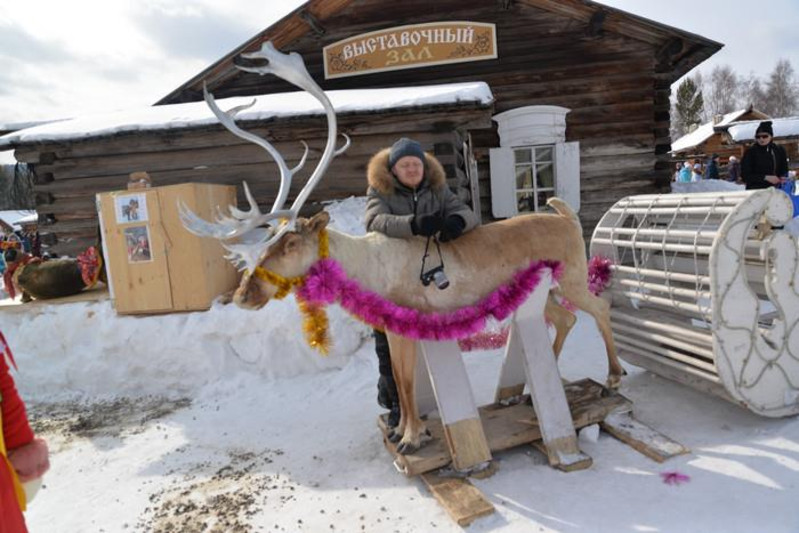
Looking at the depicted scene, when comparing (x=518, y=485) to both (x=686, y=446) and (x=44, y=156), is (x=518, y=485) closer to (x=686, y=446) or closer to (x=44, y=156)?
(x=686, y=446)

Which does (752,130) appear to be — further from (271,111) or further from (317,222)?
(317,222)

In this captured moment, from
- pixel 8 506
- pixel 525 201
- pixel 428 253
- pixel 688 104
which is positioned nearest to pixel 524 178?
pixel 525 201

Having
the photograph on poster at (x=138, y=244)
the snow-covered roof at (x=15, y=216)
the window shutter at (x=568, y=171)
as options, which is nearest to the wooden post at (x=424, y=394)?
the photograph on poster at (x=138, y=244)

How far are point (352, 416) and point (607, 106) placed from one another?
6.44m

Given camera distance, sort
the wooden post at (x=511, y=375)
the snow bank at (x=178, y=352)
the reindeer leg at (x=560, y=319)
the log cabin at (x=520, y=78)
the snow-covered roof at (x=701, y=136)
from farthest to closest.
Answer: the snow-covered roof at (x=701, y=136), the log cabin at (x=520, y=78), the snow bank at (x=178, y=352), the reindeer leg at (x=560, y=319), the wooden post at (x=511, y=375)

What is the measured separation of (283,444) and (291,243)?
1.76 metres

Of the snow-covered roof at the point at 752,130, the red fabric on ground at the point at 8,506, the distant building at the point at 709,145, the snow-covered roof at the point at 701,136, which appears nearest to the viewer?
the red fabric on ground at the point at 8,506

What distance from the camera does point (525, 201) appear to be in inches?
315

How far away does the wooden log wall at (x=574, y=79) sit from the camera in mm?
7738

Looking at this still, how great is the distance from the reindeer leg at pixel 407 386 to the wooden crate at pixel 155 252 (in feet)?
9.78

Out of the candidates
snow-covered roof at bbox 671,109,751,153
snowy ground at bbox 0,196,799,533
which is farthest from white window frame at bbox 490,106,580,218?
snow-covered roof at bbox 671,109,751,153

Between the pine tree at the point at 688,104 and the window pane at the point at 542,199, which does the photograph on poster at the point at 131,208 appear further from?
the pine tree at the point at 688,104

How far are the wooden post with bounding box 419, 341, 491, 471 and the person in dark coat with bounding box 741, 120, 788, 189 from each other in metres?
5.43

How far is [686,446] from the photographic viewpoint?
10.6ft
